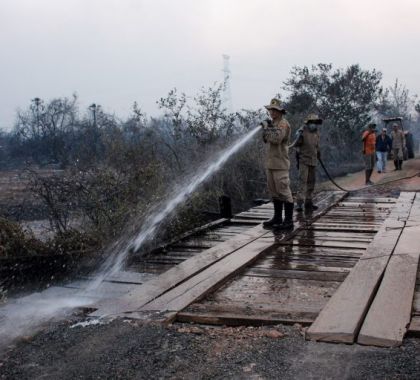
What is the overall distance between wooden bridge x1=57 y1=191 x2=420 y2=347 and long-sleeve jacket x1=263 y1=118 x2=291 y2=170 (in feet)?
3.04

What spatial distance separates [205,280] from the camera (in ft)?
15.9

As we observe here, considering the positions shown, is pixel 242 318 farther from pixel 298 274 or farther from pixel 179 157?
pixel 179 157

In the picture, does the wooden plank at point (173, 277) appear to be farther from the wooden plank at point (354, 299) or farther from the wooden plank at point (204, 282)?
the wooden plank at point (354, 299)

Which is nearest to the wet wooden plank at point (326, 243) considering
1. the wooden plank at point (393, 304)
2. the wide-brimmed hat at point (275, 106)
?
the wooden plank at point (393, 304)

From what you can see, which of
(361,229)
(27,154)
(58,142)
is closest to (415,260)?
(361,229)

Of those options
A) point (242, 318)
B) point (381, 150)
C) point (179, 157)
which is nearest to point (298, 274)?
point (242, 318)

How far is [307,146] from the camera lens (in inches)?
368

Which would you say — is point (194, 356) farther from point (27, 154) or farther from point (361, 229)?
point (27, 154)

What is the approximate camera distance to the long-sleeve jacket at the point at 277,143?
7.47 m

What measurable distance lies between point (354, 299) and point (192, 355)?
4.59ft

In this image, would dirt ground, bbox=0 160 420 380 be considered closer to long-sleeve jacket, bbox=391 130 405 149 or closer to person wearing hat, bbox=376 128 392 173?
person wearing hat, bbox=376 128 392 173

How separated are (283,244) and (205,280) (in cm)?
196

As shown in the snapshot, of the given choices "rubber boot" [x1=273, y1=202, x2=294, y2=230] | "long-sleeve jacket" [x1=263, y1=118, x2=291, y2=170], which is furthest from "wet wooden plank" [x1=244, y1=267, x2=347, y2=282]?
"long-sleeve jacket" [x1=263, y1=118, x2=291, y2=170]

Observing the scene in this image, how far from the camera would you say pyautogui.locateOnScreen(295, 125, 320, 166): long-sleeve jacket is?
9328mm
